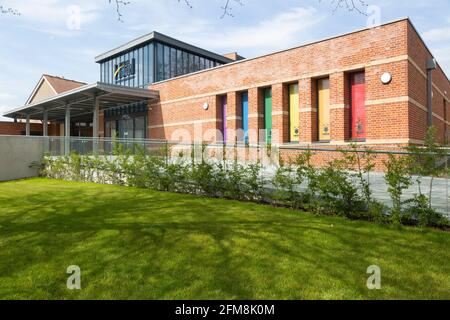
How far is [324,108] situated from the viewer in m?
13.7

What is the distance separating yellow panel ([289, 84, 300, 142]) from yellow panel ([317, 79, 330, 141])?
1064mm

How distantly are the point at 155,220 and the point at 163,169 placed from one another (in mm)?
4346

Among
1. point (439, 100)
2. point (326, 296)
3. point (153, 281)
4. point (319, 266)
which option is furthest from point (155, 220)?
point (439, 100)

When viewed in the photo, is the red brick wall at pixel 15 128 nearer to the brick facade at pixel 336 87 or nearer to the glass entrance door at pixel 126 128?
the glass entrance door at pixel 126 128

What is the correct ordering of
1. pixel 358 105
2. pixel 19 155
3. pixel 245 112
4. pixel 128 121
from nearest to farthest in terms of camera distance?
1. pixel 358 105
2. pixel 19 155
3. pixel 245 112
4. pixel 128 121

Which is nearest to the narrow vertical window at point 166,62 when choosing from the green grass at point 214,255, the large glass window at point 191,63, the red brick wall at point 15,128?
the large glass window at point 191,63

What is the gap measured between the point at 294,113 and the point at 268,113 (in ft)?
4.73

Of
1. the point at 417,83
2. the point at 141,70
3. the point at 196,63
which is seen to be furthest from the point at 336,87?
the point at 196,63

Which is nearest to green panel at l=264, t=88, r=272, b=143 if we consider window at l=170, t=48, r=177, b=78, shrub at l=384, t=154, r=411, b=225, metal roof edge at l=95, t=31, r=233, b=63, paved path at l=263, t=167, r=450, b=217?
paved path at l=263, t=167, r=450, b=217

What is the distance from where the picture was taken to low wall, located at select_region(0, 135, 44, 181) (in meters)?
14.7

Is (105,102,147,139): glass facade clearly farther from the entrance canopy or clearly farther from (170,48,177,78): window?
(170,48,177,78): window

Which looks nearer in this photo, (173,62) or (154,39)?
(154,39)

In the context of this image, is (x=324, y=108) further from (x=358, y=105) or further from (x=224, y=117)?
(x=224, y=117)

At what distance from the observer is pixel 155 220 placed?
607 cm
